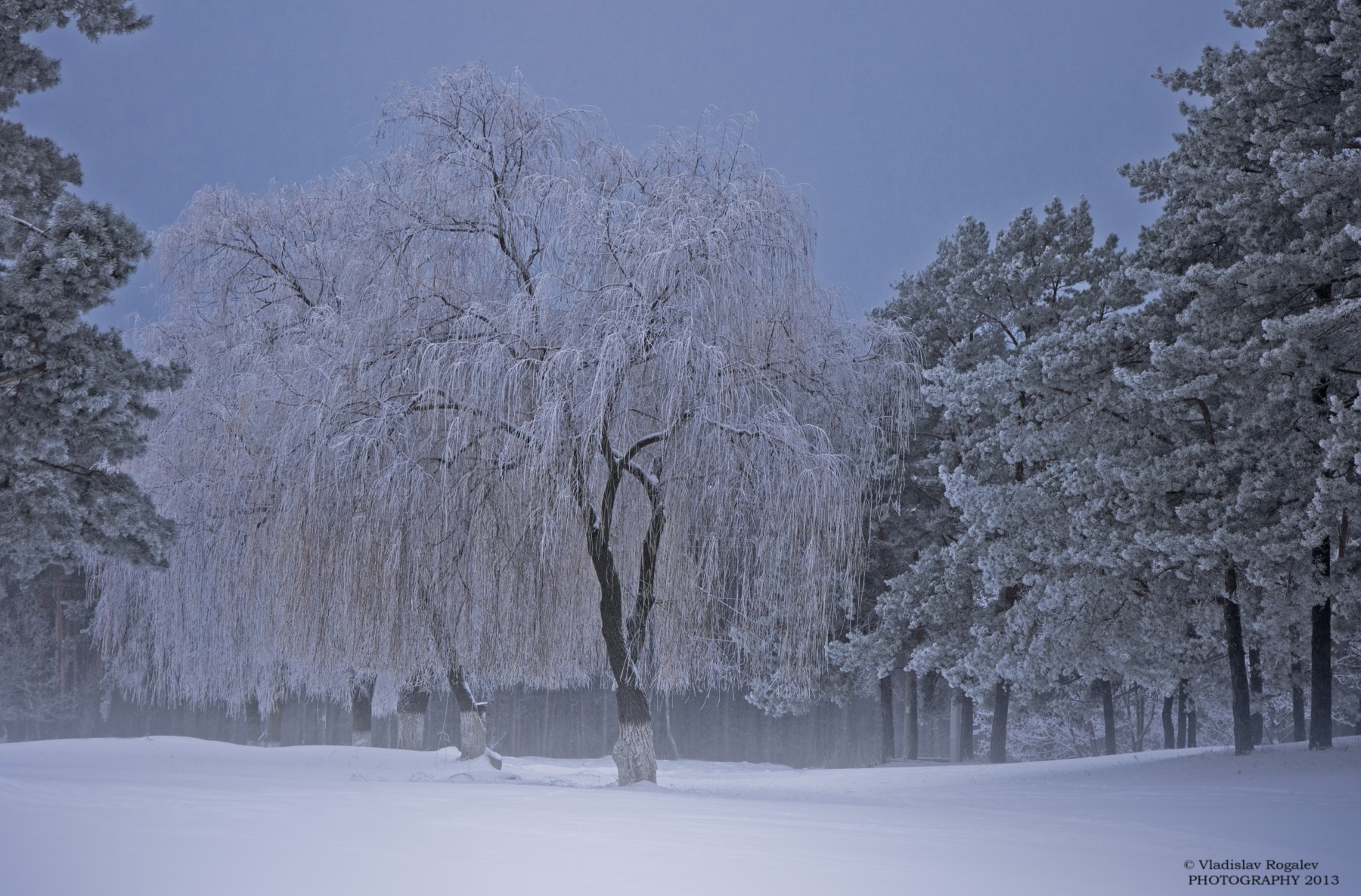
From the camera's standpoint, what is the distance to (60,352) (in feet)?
28.2

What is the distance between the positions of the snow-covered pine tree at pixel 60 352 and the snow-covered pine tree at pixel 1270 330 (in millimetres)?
11341

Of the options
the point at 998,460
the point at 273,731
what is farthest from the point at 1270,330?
the point at 273,731

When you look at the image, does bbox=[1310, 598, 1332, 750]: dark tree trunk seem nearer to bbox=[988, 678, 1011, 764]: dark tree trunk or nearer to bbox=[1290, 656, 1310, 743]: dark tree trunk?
bbox=[988, 678, 1011, 764]: dark tree trunk

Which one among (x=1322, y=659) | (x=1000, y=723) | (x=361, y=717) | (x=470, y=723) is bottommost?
(x=361, y=717)

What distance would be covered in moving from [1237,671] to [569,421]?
11.0 meters

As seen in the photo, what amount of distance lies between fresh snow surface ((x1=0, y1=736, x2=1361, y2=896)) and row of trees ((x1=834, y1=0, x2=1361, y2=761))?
3.28 metres

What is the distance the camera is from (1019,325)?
19.3 m

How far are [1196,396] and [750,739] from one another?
59.3 ft

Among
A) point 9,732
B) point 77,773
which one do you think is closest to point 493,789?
point 77,773

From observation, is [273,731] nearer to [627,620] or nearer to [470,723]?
[470,723]

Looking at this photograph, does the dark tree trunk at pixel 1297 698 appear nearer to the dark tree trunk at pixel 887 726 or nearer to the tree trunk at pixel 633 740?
the dark tree trunk at pixel 887 726

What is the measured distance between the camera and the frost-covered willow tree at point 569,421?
912 centimetres

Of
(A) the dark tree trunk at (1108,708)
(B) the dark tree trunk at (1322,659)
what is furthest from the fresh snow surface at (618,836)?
(A) the dark tree trunk at (1108,708)

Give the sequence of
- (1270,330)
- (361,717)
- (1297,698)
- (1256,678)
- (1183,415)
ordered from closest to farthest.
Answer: (1270,330), (1183,415), (361,717), (1256,678), (1297,698)
